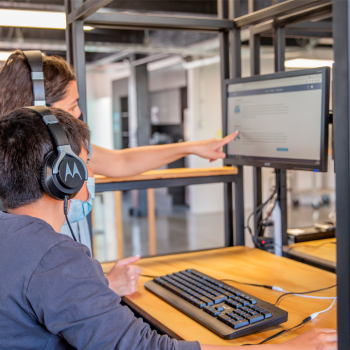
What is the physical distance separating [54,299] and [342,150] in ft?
1.59

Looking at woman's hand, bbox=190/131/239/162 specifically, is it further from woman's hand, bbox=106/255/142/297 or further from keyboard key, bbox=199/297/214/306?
keyboard key, bbox=199/297/214/306

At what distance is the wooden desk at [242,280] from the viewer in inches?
39.2

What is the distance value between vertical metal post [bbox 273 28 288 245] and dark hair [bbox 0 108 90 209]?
1.14m

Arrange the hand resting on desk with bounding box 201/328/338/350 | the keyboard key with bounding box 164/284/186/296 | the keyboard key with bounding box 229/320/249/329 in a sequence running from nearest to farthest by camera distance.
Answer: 1. the hand resting on desk with bounding box 201/328/338/350
2. the keyboard key with bounding box 229/320/249/329
3. the keyboard key with bounding box 164/284/186/296

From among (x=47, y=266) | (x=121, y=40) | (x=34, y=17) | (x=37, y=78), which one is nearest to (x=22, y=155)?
(x=47, y=266)

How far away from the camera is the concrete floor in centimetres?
443

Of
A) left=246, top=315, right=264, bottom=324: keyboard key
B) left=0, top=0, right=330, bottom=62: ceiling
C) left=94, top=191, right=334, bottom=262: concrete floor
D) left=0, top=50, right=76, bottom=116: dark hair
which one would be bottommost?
left=94, top=191, right=334, bottom=262: concrete floor

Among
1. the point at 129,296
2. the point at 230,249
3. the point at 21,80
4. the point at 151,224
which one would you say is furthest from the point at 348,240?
the point at 151,224

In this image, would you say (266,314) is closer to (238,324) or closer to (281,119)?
(238,324)

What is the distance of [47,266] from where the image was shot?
715mm

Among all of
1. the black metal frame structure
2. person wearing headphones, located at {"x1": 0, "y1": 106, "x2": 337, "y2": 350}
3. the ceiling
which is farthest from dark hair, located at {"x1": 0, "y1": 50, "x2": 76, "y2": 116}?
the ceiling

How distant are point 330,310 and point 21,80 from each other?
101cm

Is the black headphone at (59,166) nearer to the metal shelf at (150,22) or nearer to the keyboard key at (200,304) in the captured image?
the keyboard key at (200,304)

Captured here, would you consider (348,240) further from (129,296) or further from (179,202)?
(179,202)
